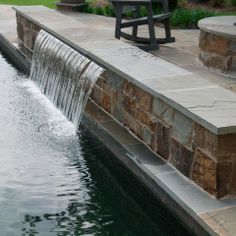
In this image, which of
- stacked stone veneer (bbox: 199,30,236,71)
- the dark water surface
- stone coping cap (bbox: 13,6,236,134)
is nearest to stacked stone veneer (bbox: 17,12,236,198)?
stone coping cap (bbox: 13,6,236,134)

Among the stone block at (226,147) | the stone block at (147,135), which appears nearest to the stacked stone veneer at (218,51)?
the stone block at (147,135)

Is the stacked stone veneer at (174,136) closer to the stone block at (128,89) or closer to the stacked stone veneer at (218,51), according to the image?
the stone block at (128,89)

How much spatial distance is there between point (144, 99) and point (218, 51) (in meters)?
1.84

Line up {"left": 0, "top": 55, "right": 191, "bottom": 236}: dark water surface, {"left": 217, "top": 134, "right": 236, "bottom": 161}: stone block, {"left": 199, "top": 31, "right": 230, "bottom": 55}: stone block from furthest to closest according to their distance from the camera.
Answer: {"left": 199, "top": 31, "right": 230, "bottom": 55}: stone block < {"left": 0, "top": 55, "right": 191, "bottom": 236}: dark water surface < {"left": 217, "top": 134, "right": 236, "bottom": 161}: stone block

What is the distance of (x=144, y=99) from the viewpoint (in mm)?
4977

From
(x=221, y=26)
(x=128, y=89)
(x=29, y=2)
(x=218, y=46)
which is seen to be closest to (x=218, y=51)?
(x=218, y=46)

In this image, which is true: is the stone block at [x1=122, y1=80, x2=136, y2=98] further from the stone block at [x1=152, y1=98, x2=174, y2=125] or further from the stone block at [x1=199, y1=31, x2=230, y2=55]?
the stone block at [x1=199, y1=31, x2=230, y2=55]

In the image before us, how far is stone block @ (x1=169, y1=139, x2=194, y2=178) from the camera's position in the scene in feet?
13.8

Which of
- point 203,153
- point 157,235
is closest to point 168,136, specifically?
Answer: point 203,153

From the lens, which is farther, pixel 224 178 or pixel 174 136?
pixel 174 136

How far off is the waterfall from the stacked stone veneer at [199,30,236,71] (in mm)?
1463

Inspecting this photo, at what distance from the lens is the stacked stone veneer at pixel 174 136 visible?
387cm

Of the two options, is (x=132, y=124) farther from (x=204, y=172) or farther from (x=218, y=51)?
(x=218, y=51)

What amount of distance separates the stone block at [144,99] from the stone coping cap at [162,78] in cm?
11
